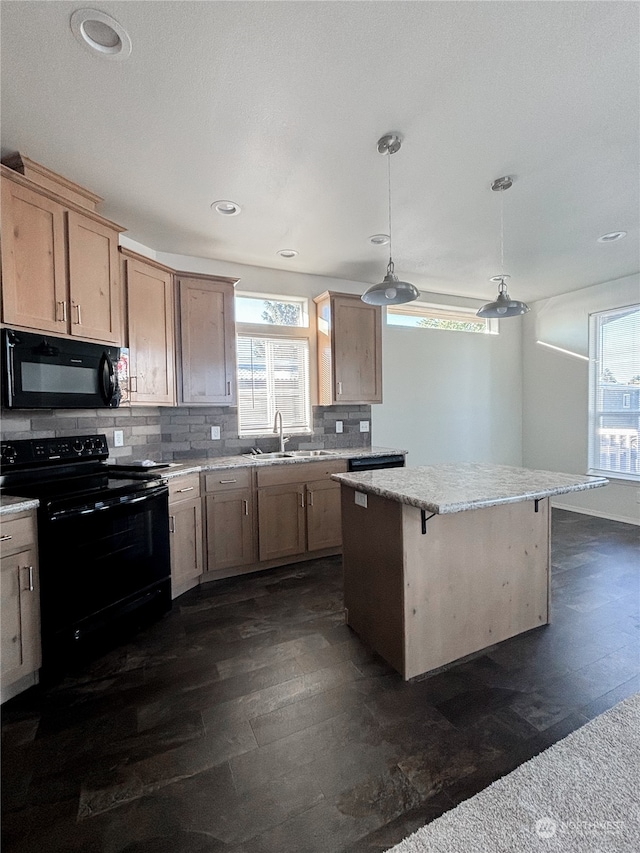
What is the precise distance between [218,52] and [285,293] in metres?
2.54

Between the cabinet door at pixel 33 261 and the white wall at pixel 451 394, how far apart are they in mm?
3247

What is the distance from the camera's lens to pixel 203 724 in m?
1.71

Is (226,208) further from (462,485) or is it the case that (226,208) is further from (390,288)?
(462,485)

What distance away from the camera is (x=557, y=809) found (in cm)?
129

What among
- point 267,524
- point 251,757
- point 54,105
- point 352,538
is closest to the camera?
point 251,757

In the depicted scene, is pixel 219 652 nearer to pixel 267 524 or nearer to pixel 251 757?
pixel 251 757

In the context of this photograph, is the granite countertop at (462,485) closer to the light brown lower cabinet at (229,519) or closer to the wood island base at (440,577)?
the wood island base at (440,577)

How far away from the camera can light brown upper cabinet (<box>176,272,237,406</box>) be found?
10.9 ft

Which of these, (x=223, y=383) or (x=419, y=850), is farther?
(x=223, y=383)

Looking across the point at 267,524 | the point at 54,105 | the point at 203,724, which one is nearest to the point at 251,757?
A: the point at 203,724

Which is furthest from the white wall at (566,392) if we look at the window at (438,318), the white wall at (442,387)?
the window at (438,318)

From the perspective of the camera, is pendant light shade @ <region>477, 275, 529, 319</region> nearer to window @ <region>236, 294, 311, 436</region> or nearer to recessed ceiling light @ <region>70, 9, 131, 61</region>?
window @ <region>236, 294, 311, 436</region>

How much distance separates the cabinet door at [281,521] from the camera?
3.32m

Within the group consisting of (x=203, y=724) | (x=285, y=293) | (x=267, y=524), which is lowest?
(x=203, y=724)
